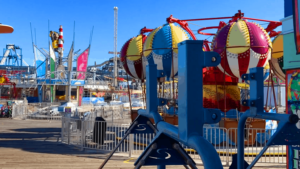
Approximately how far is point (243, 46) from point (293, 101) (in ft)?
12.6

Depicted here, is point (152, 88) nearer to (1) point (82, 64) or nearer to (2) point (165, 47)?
(2) point (165, 47)

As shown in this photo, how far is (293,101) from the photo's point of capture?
18.4 ft

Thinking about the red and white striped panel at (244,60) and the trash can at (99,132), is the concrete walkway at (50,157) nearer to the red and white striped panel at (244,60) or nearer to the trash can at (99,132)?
the trash can at (99,132)

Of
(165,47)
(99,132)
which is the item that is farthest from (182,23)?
(99,132)

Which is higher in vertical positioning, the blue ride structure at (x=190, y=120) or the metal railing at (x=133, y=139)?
the blue ride structure at (x=190, y=120)

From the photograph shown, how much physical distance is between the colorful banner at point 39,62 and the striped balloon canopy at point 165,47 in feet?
101

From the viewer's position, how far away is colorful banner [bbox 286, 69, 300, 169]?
18.0 ft

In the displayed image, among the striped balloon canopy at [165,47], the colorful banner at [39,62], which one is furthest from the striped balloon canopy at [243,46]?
A: the colorful banner at [39,62]

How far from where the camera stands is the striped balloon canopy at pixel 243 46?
916 cm

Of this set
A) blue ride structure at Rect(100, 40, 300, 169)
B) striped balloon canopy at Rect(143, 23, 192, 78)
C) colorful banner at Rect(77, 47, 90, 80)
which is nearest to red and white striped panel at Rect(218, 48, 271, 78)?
striped balloon canopy at Rect(143, 23, 192, 78)

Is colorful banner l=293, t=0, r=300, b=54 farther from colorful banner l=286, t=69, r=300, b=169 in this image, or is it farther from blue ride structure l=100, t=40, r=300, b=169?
blue ride structure l=100, t=40, r=300, b=169

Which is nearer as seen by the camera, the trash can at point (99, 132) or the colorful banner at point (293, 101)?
the colorful banner at point (293, 101)

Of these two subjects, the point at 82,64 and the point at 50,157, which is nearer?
the point at 50,157

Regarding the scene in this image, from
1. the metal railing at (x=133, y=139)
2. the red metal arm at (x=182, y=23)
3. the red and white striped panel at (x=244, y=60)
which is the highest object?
the red metal arm at (x=182, y=23)
